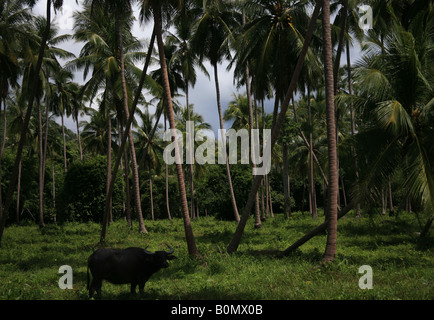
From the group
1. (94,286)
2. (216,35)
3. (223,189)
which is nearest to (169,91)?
(94,286)

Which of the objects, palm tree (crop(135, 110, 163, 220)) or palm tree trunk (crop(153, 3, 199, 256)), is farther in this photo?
palm tree (crop(135, 110, 163, 220))

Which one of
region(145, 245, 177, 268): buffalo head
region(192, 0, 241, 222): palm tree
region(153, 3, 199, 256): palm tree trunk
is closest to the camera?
region(145, 245, 177, 268): buffalo head

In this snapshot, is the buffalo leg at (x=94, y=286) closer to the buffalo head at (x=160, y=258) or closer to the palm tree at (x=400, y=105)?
the buffalo head at (x=160, y=258)

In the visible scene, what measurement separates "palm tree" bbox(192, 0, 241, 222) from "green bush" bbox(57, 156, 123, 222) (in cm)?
1177

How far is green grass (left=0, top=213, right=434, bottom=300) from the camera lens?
7.36 m

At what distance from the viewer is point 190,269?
1019 centimetres

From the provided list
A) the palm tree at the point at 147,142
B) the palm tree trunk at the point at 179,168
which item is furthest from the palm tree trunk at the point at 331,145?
the palm tree at the point at 147,142

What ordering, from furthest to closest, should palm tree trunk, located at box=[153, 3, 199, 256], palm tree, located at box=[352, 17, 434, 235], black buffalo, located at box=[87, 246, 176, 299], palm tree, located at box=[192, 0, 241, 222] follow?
1. palm tree, located at box=[192, 0, 241, 222]
2. palm tree trunk, located at box=[153, 3, 199, 256]
3. palm tree, located at box=[352, 17, 434, 235]
4. black buffalo, located at box=[87, 246, 176, 299]

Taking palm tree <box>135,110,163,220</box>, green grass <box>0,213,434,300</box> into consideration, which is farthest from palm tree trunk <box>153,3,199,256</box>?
palm tree <box>135,110,163,220</box>

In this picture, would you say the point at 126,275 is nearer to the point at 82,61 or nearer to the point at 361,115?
the point at 361,115

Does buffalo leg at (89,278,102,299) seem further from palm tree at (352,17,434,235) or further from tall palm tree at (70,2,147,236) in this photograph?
tall palm tree at (70,2,147,236)
